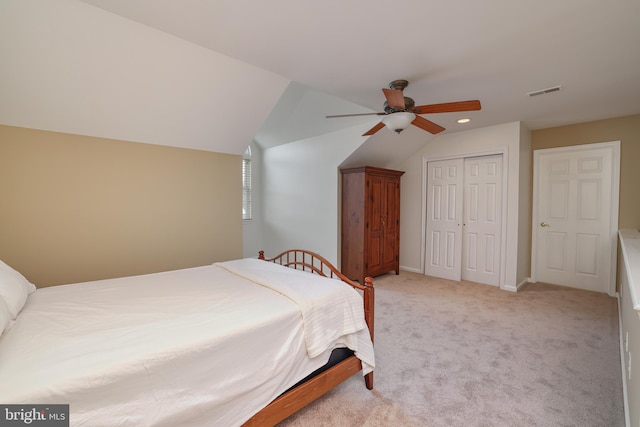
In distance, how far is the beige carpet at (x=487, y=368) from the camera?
5.39ft

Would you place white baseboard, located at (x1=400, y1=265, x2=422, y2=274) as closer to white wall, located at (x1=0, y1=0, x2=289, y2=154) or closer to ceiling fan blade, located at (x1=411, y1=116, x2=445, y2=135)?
ceiling fan blade, located at (x1=411, y1=116, x2=445, y2=135)

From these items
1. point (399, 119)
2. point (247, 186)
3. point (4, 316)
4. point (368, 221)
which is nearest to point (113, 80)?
point (4, 316)

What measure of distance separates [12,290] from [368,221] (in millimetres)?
3716

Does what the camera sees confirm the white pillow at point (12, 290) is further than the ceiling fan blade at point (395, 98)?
No

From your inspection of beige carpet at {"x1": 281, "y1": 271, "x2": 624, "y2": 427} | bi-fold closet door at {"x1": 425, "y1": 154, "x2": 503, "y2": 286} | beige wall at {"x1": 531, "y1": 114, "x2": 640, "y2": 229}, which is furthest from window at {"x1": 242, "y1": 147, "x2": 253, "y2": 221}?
beige wall at {"x1": 531, "y1": 114, "x2": 640, "y2": 229}

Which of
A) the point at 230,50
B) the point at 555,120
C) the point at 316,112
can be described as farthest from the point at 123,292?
the point at 555,120

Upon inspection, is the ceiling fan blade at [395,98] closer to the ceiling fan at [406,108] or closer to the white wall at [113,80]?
the ceiling fan at [406,108]

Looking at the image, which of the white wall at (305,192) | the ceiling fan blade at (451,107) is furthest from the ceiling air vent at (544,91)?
the white wall at (305,192)

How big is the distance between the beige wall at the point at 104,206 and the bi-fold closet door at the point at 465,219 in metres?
3.45

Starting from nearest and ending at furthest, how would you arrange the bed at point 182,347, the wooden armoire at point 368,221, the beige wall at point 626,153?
the bed at point 182,347
the beige wall at point 626,153
the wooden armoire at point 368,221

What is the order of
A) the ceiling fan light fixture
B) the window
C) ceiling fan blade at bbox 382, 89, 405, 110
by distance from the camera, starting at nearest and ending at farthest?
ceiling fan blade at bbox 382, 89, 405, 110 < the ceiling fan light fixture < the window

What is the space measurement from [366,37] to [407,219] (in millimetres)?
3669

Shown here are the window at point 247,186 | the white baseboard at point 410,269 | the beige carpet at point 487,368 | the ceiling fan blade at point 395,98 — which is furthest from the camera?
the window at point 247,186

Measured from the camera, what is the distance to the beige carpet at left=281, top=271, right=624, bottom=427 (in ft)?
5.39
